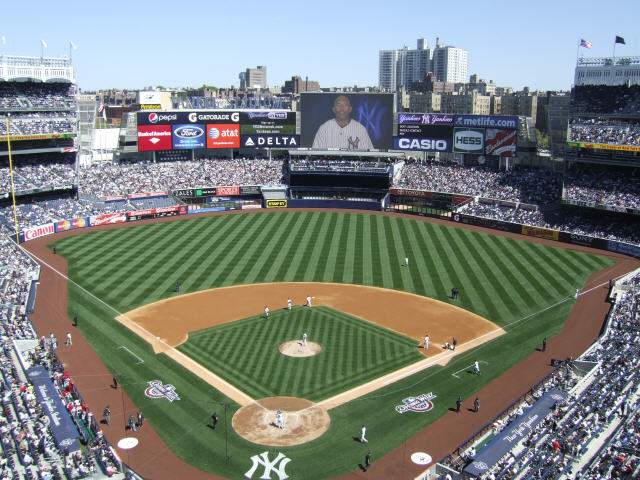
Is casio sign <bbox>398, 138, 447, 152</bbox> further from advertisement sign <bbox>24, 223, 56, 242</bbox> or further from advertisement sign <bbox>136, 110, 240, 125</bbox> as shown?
advertisement sign <bbox>24, 223, 56, 242</bbox>

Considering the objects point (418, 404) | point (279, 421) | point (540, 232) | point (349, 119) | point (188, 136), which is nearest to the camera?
point (279, 421)

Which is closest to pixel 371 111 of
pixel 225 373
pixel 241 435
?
pixel 225 373

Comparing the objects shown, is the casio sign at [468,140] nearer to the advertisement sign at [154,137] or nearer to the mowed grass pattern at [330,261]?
the mowed grass pattern at [330,261]

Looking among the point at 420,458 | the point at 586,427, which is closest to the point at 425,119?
the point at 586,427

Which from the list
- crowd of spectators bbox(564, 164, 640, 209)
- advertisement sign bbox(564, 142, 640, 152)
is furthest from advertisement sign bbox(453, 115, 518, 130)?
advertisement sign bbox(564, 142, 640, 152)

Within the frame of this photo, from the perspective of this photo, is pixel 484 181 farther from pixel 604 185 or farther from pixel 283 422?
pixel 283 422

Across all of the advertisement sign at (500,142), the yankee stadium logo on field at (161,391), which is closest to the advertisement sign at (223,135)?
the advertisement sign at (500,142)
